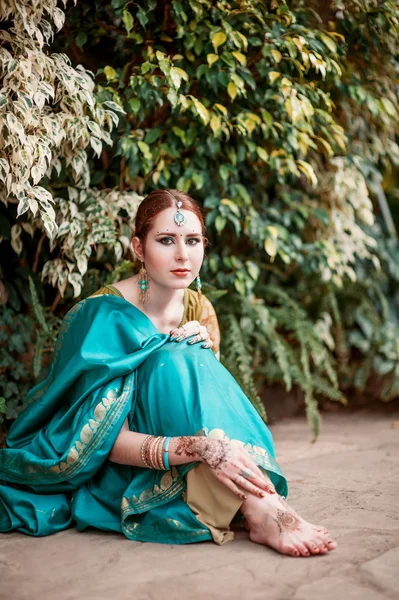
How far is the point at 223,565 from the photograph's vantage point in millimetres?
1883

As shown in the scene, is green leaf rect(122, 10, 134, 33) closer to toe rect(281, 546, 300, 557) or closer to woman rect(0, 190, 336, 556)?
woman rect(0, 190, 336, 556)

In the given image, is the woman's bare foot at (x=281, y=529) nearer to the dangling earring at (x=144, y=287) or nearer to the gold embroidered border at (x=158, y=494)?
the gold embroidered border at (x=158, y=494)

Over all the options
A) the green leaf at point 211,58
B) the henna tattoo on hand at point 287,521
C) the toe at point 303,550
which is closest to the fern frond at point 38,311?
the green leaf at point 211,58

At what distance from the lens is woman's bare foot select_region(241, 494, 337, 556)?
6.37ft

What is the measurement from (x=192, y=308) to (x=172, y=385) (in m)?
0.52

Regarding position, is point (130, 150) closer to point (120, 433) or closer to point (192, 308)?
point (192, 308)

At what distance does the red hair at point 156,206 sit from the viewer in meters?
2.38

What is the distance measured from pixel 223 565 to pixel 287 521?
24 cm

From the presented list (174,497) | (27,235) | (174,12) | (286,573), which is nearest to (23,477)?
(174,497)

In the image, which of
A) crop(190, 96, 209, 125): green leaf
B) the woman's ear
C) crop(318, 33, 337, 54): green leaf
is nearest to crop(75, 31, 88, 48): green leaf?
crop(190, 96, 209, 125): green leaf

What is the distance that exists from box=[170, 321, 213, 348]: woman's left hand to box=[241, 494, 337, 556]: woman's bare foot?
547 millimetres

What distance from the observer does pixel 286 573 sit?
182 cm

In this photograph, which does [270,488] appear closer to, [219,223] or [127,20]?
[219,223]

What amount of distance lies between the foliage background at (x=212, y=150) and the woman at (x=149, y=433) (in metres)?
0.53
